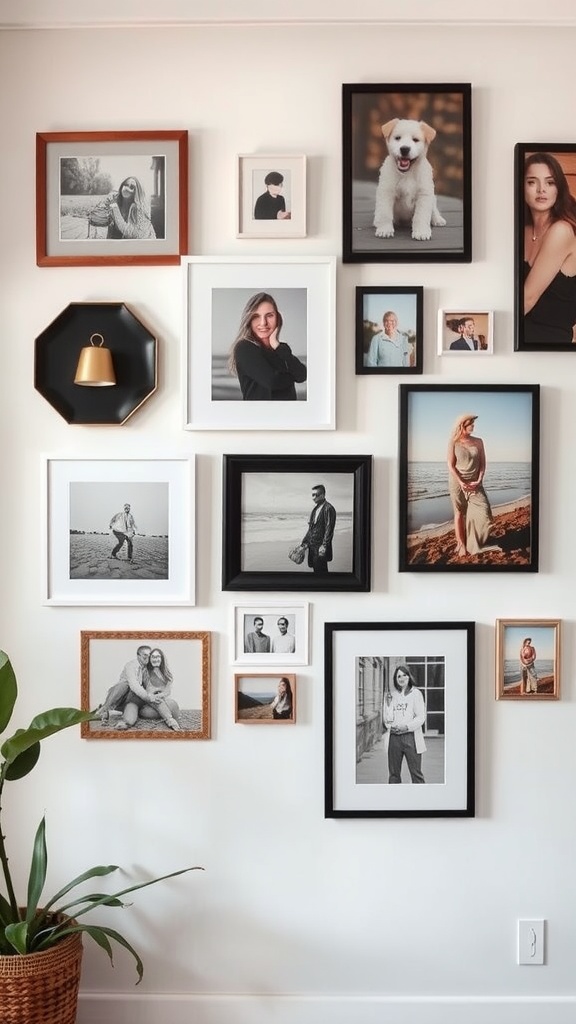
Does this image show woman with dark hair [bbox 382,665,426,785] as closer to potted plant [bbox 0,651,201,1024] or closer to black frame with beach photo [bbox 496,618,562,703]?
black frame with beach photo [bbox 496,618,562,703]

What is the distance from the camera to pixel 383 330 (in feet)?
6.89

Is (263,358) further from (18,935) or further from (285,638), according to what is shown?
(18,935)

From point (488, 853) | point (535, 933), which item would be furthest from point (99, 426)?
point (535, 933)

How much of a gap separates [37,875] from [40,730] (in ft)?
1.23

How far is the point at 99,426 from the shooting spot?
2123 millimetres

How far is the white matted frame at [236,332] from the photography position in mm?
2088

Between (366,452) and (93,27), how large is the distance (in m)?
1.29

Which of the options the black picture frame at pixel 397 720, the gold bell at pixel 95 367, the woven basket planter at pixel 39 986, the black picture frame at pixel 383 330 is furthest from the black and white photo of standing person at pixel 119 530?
the woven basket planter at pixel 39 986

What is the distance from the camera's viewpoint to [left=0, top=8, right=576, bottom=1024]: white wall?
210 centimetres

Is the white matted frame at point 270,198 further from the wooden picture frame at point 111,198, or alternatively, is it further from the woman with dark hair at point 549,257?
the woman with dark hair at point 549,257

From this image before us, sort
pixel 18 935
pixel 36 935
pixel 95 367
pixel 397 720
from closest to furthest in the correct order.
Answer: pixel 18 935
pixel 36 935
pixel 95 367
pixel 397 720

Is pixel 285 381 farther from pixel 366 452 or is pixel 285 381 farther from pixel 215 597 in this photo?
pixel 215 597

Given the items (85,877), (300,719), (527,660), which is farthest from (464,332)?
(85,877)

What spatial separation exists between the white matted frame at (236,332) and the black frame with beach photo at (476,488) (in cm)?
25
